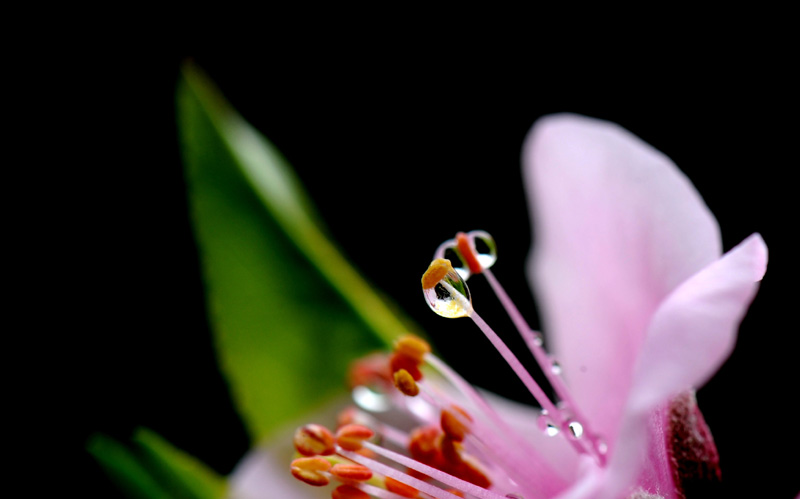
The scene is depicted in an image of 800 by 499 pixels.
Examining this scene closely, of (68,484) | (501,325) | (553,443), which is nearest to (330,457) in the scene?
(553,443)

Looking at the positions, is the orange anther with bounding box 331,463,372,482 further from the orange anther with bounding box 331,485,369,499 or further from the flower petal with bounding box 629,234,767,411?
the flower petal with bounding box 629,234,767,411

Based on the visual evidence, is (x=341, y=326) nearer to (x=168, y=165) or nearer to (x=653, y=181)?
(x=653, y=181)

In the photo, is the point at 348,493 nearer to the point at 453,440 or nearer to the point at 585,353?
the point at 453,440

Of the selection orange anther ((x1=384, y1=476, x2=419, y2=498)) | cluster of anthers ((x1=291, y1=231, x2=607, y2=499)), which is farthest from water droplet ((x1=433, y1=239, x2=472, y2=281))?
orange anther ((x1=384, y1=476, x2=419, y2=498))

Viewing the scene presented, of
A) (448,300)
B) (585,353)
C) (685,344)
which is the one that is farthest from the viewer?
(585,353)

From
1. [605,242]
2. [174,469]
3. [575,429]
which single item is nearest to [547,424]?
[575,429]
